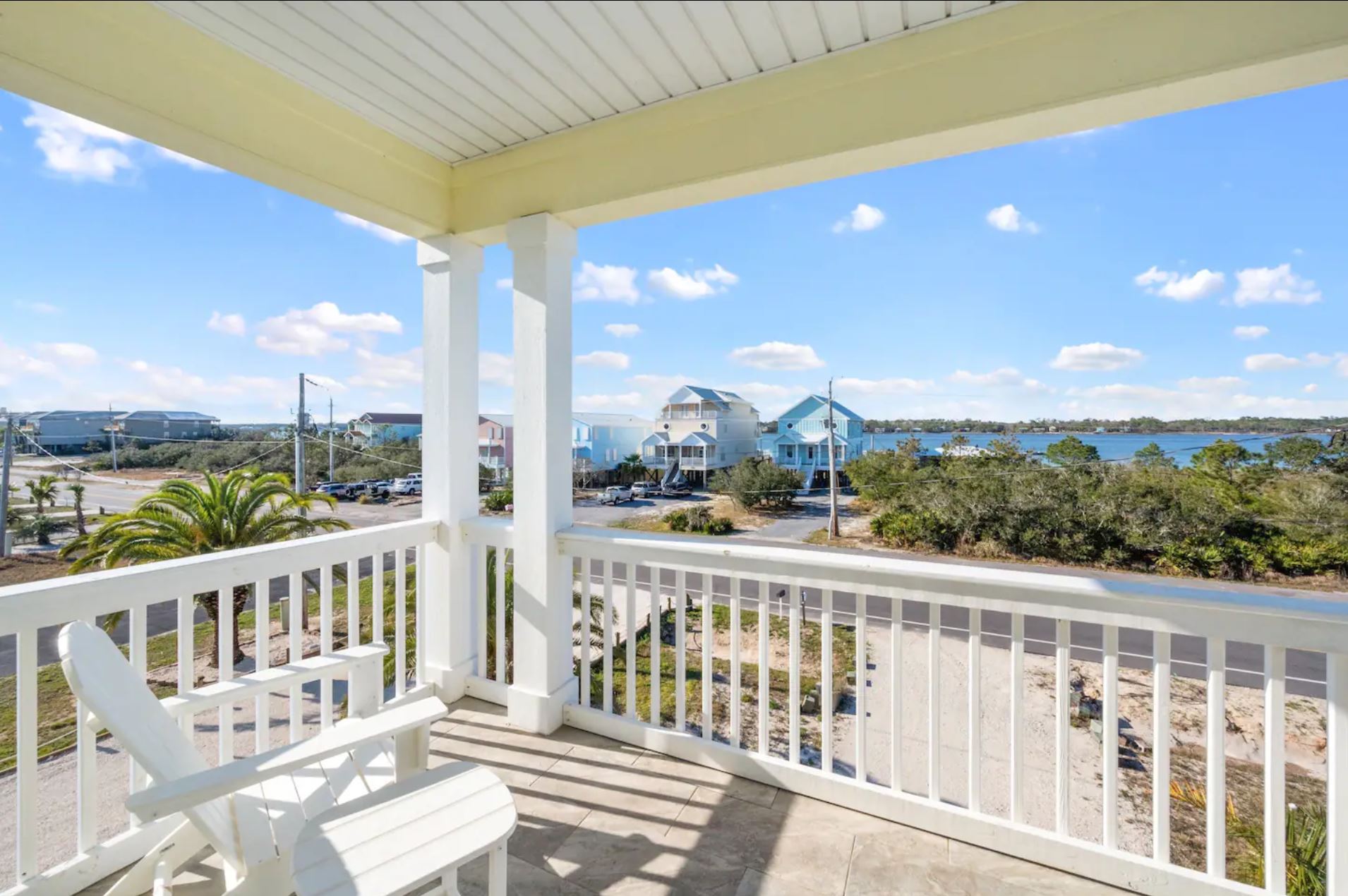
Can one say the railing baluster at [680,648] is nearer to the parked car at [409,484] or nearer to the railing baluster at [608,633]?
the railing baluster at [608,633]

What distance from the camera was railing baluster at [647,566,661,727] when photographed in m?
2.33

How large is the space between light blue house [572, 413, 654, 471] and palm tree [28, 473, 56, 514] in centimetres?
204

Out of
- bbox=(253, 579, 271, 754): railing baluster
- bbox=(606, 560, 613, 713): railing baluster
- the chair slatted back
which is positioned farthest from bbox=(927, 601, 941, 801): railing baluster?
bbox=(253, 579, 271, 754): railing baluster

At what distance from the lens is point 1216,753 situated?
153 cm

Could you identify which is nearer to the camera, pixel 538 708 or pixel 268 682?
pixel 268 682

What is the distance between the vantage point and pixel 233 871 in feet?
4.13

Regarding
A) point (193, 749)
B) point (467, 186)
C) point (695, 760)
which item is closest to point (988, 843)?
point (695, 760)

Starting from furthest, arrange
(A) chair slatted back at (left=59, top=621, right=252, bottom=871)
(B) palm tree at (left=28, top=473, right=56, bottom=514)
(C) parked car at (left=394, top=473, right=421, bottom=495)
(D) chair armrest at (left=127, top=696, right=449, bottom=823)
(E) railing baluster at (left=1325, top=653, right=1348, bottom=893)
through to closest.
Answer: (C) parked car at (left=394, top=473, right=421, bottom=495) → (B) palm tree at (left=28, top=473, right=56, bottom=514) → (E) railing baluster at (left=1325, top=653, right=1348, bottom=893) → (A) chair slatted back at (left=59, top=621, right=252, bottom=871) → (D) chair armrest at (left=127, top=696, right=449, bottom=823)

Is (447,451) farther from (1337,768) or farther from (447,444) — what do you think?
(1337,768)

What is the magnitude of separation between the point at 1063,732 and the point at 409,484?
308cm

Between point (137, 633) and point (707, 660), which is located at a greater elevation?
point (137, 633)

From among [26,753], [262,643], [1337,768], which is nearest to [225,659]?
[262,643]

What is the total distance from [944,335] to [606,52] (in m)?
2.47

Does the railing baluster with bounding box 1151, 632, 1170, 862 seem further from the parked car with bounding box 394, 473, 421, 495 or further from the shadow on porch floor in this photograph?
the parked car with bounding box 394, 473, 421, 495
